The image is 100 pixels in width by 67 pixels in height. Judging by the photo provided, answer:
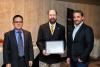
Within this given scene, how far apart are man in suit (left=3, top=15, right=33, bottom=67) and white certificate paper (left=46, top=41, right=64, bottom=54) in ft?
1.11

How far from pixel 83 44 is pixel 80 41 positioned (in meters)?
0.07

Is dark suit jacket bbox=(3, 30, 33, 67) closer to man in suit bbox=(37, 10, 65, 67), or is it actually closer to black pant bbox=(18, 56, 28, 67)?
black pant bbox=(18, 56, 28, 67)

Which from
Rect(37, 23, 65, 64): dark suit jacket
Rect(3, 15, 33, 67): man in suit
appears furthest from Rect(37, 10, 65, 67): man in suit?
Rect(3, 15, 33, 67): man in suit

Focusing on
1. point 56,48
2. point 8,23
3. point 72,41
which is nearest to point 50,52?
point 56,48

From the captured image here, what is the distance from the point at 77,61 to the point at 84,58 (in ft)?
0.43

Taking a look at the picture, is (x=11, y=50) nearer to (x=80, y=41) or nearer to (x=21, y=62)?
(x=21, y=62)

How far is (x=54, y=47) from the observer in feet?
13.6

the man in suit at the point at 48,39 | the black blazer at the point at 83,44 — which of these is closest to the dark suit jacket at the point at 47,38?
the man in suit at the point at 48,39

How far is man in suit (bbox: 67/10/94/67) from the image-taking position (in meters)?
3.77

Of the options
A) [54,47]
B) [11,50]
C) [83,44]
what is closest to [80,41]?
[83,44]

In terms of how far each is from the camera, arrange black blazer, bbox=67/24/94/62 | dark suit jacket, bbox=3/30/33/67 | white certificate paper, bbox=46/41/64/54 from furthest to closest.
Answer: white certificate paper, bbox=46/41/64/54, dark suit jacket, bbox=3/30/33/67, black blazer, bbox=67/24/94/62

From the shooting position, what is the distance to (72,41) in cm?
392

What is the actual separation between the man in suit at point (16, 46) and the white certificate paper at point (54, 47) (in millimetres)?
339

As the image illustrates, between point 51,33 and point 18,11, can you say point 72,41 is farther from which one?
point 18,11
